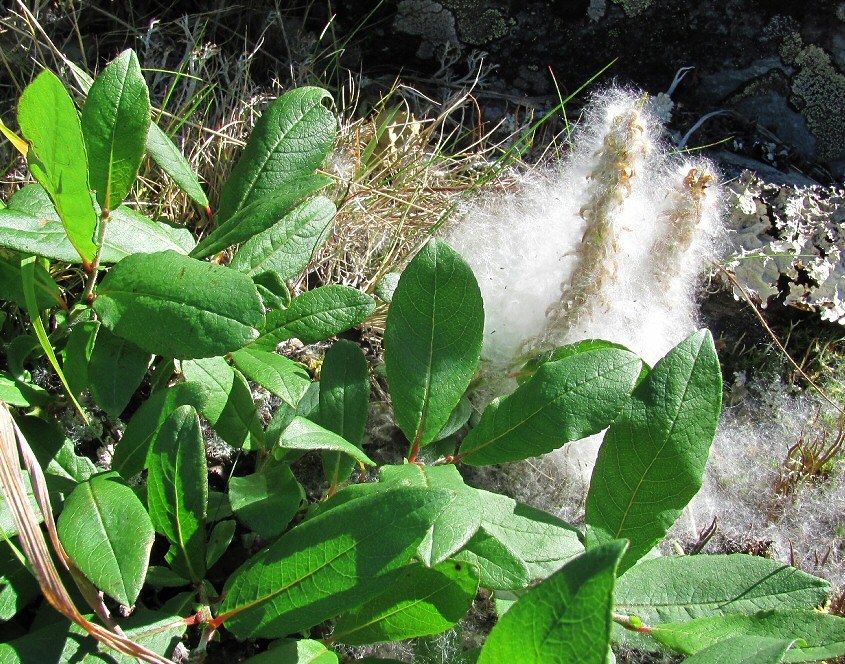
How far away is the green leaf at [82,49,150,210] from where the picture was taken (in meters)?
1.30

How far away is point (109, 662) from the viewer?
1.21 m

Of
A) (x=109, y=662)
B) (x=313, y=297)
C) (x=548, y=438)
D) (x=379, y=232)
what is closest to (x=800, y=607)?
(x=548, y=438)

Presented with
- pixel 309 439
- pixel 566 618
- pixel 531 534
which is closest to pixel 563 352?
pixel 531 534

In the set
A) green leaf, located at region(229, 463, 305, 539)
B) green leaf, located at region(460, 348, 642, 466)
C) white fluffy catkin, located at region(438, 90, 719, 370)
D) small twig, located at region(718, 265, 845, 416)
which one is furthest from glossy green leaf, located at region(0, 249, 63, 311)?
small twig, located at region(718, 265, 845, 416)

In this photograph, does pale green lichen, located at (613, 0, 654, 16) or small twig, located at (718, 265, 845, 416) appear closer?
small twig, located at (718, 265, 845, 416)

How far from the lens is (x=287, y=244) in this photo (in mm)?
1628

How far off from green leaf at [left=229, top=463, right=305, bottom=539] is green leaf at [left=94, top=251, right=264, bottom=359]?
282 mm

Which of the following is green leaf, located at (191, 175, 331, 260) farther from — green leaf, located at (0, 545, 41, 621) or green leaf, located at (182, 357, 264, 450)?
green leaf, located at (0, 545, 41, 621)

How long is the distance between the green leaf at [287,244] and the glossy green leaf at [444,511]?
0.51 m

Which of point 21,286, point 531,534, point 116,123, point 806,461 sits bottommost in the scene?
point 806,461

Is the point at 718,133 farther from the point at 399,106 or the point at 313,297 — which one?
the point at 313,297

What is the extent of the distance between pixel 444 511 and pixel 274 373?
471 millimetres

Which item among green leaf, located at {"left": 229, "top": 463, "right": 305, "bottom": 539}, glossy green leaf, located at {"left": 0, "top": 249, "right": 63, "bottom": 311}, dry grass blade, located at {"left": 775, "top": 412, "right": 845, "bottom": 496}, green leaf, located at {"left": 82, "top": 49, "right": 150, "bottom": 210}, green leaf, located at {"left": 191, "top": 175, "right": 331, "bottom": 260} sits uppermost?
green leaf, located at {"left": 82, "top": 49, "right": 150, "bottom": 210}

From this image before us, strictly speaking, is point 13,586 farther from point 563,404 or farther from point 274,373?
point 563,404
